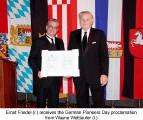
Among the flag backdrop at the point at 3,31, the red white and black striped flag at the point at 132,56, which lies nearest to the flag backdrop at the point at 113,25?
the red white and black striped flag at the point at 132,56

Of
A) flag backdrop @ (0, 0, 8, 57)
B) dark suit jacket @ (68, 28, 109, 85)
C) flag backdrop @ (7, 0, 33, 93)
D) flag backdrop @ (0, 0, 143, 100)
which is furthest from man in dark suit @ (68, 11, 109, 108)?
flag backdrop @ (0, 0, 8, 57)

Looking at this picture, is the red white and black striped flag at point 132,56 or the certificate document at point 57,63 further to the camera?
the red white and black striped flag at point 132,56

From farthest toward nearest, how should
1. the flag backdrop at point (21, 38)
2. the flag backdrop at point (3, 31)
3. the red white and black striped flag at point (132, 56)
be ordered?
1. the flag backdrop at point (3, 31)
2. the flag backdrop at point (21, 38)
3. the red white and black striped flag at point (132, 56)

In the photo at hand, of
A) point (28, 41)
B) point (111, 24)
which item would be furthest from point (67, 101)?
point (111, 24)

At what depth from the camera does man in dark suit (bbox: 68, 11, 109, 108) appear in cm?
187

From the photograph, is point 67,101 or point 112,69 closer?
point 112,69

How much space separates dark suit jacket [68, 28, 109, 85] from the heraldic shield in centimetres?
100

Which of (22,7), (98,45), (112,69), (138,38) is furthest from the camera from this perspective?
(22,7)

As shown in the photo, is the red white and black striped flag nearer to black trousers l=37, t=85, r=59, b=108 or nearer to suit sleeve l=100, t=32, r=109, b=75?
suit sleeve l=100, t=32, r=109, b=75

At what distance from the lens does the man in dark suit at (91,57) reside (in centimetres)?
187

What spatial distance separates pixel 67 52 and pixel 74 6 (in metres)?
1.22

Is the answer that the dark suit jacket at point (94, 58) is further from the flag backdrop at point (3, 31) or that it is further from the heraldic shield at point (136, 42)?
the flag backdrop at point (3, 31)

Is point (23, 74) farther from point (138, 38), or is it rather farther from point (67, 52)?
point (138, 38)

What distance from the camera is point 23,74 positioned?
3.25 meters
